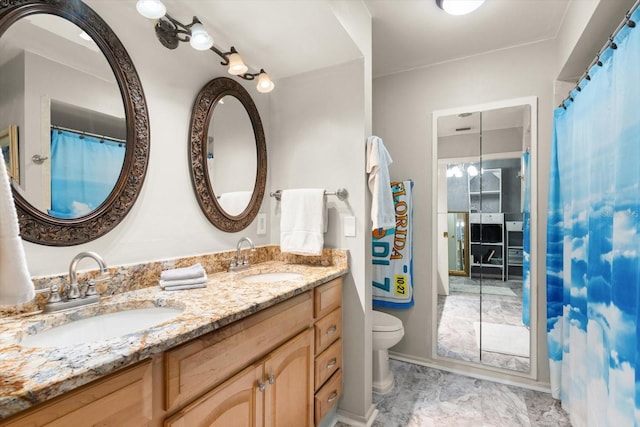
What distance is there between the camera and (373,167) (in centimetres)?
182

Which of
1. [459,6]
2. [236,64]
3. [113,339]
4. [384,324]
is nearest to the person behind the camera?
[113,339]

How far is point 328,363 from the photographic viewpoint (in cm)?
164

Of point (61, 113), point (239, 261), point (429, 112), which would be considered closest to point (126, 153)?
point (61, 113)

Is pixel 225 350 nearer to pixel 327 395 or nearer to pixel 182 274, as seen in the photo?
pixel 182 274

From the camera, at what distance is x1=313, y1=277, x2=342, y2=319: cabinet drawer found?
1.52 meters

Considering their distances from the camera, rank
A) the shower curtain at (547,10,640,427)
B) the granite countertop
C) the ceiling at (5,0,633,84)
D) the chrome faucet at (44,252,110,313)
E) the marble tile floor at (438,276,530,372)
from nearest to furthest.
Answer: the granite countertop, the chrome faucet at (44,252,110,313), the shower curtain at (547,10,640,427), the ceiling at (5,0,633,84), the marble tile floor at (438,276,530,372)

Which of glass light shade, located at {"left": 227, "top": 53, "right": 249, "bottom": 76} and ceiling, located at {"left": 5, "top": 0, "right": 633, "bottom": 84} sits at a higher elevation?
ceiling, located at {"left": 5, "top": 0, "right": 633, "bottom": 84}

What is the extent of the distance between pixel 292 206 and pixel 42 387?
4.79 ft

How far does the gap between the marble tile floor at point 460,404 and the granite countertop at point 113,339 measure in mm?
1147

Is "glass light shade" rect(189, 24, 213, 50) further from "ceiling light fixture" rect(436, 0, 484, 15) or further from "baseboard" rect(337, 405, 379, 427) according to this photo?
"baseboard" rect(337, 405, 379, 427)

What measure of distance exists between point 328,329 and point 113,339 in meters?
1.09

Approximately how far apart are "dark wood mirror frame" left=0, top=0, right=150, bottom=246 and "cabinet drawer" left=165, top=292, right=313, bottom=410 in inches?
25.3

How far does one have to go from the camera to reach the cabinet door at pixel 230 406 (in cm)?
86

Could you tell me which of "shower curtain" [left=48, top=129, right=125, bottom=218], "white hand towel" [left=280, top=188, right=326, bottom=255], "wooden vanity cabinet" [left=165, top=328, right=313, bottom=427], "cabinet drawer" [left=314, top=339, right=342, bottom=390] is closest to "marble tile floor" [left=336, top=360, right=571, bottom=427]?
"cabinet drawer" [left=314, top=339, right=342, bottom=390]
